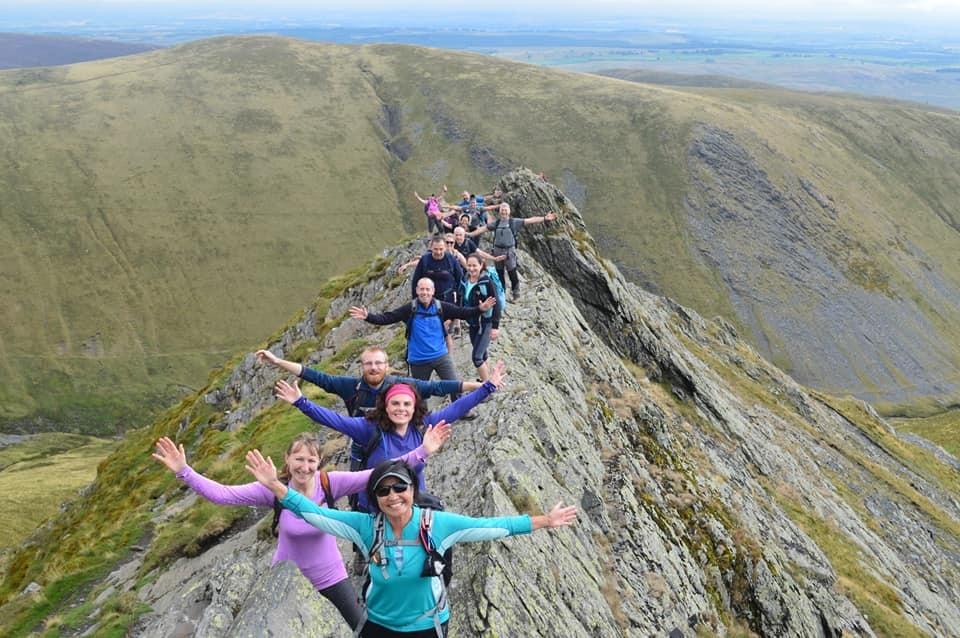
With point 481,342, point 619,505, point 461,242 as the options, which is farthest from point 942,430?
point 481,342

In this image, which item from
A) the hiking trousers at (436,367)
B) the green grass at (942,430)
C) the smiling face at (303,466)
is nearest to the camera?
the smiling face at (303,466)

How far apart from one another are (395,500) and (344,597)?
3.43m

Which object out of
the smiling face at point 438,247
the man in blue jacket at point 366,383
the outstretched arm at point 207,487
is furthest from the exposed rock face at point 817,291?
the outstretched arm at point 207,487

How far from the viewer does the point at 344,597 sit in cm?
930

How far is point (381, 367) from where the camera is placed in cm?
1127

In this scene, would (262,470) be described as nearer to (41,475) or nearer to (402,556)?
(402,556)

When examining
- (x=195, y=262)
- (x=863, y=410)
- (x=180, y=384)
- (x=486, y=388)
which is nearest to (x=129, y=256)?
(x=195, y=262)

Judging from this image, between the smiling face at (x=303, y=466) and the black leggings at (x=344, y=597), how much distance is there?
1581mm

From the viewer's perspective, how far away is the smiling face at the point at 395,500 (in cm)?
695

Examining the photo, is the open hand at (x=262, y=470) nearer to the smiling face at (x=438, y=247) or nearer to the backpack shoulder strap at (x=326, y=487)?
the backpack shoulder strap at (x=326, y=487)

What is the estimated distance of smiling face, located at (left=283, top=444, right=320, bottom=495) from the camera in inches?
349

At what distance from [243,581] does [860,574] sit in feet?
94.3

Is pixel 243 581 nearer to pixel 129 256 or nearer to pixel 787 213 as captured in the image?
pixel 129 256

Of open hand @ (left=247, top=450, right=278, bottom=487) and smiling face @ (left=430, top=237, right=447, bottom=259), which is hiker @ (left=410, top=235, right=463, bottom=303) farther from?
open hand @ (left=247, top=450, right=278, bottom=487)
